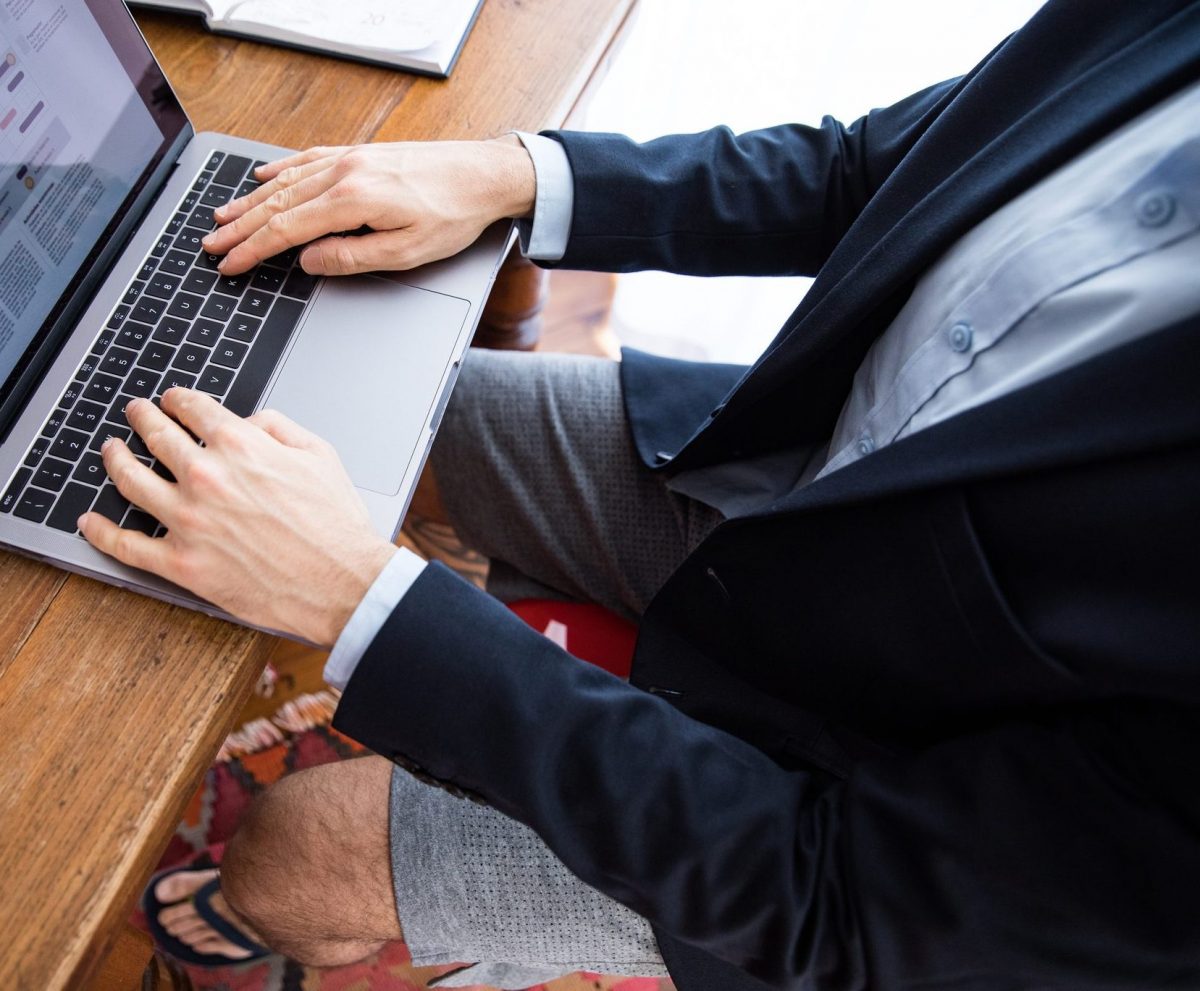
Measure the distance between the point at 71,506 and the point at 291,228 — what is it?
27cm

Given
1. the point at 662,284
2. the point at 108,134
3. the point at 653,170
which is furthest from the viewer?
the point at 662,284

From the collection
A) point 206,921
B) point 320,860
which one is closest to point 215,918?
point 206,921

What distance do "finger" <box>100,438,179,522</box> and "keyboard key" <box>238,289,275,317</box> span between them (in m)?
0.16

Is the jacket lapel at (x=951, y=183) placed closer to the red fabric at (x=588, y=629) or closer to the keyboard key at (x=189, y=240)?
the red fabric at (x=588, y=629)

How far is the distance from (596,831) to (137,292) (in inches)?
21.0

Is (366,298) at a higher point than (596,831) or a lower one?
higher

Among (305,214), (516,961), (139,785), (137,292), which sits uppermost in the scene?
(305,214)

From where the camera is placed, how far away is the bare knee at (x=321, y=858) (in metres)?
0.73

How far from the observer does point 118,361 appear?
650 millimetres

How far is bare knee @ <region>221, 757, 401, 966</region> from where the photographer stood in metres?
0.73

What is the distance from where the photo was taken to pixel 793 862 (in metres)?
0.57

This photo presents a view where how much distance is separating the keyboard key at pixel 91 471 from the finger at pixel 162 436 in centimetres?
3

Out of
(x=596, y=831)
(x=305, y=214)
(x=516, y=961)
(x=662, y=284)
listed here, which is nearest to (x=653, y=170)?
(x=305, y=214)

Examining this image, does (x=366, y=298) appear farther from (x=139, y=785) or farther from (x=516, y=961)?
(x=516, y=961)
